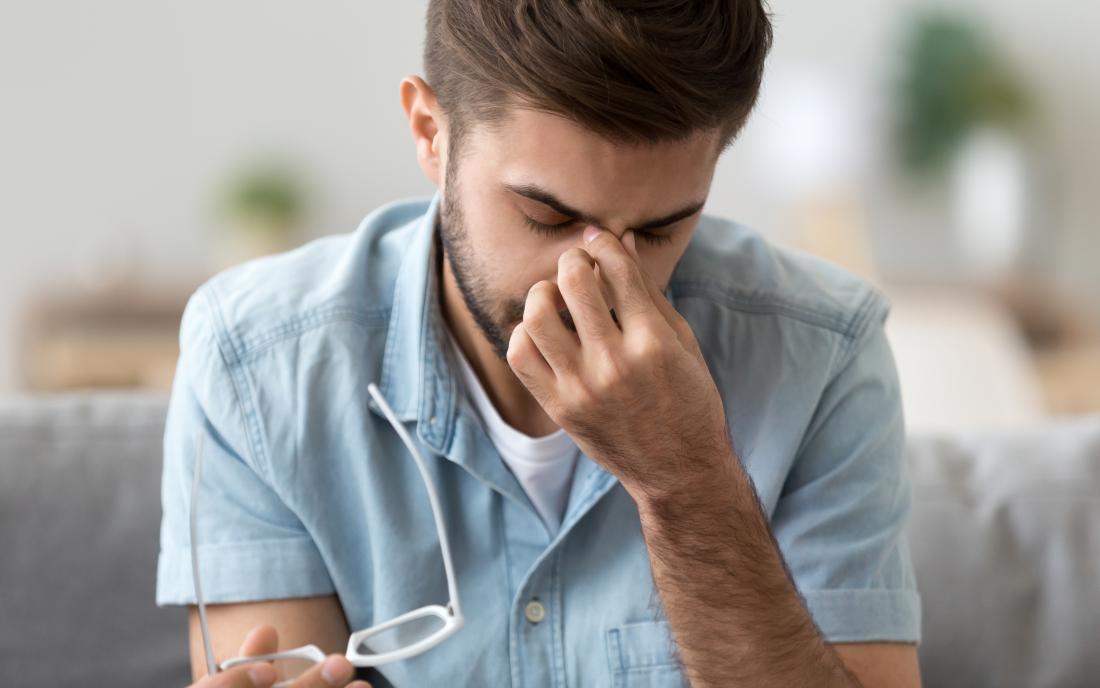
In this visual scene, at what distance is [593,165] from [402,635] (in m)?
0.50

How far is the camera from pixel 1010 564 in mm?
1512

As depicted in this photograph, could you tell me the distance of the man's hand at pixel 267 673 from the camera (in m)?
1.14

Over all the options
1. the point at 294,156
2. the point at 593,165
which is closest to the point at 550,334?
the point at 593,165

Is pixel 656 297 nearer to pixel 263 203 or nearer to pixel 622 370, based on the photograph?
pixel 622 370

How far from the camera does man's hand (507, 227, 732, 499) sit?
3.71ft

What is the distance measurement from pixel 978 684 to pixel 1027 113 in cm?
327

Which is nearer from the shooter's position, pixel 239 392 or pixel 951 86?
pixel 239 392

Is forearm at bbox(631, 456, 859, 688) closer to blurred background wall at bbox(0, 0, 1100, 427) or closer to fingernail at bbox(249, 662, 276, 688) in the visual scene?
fingernail at bbox(249, 662, 276, 688)

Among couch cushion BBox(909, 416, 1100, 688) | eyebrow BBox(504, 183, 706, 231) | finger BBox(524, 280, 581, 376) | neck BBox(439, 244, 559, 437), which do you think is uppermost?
eyebrow BBox(504, 183, 706, 231)

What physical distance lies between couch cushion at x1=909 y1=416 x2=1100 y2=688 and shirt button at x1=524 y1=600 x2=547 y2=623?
47 centimetres

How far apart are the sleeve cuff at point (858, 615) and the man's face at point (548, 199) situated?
361 millimetres

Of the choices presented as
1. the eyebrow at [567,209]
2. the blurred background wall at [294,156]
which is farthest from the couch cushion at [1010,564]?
the blurred background wall at [294,156]

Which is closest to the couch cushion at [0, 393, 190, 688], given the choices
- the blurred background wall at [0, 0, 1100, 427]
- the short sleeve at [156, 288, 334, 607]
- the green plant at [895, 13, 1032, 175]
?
the short sleeve at [156, 288, 334, 607]

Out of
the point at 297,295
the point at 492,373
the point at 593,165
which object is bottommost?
the point at 492,373
